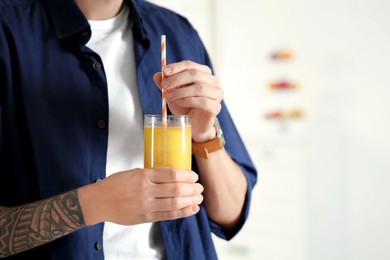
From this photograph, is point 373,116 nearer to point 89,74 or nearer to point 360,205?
point 360,205

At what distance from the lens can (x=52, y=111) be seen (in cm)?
123

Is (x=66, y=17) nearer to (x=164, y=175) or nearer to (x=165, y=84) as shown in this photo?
(x=165, y=84)

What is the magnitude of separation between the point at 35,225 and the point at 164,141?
0.35m

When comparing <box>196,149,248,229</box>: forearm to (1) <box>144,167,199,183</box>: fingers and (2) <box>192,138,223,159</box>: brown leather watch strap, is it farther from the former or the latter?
(1) <box>144,167,199,183</box>: fingers

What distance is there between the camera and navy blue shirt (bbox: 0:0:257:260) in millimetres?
1201

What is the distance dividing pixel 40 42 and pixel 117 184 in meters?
0.47

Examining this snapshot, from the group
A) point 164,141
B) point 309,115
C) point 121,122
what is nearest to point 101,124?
point 121,122

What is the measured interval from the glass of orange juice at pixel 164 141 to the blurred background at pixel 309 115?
1969mm

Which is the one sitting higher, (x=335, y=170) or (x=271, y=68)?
(x=271, y=68)

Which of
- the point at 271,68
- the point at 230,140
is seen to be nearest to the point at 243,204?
the point at 230,140

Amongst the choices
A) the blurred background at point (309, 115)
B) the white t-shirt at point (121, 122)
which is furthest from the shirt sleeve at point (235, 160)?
the blurred background at point (309, 115)

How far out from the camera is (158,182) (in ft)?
3.40

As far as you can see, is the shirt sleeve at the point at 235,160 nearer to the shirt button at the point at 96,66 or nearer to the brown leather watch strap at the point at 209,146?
the brown leather watch strap at the point at 209,146

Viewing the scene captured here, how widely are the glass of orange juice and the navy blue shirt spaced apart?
137 millimetres
